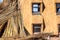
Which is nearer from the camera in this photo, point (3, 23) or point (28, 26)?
point (3, 23)

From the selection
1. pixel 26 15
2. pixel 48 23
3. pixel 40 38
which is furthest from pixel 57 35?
pixel 40 38

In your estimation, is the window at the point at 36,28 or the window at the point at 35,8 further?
the window at the point at 35,8

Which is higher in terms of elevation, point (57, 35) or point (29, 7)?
point (29, 7)

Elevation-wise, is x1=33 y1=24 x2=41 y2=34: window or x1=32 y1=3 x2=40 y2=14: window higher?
x1=32 y1=3 x2=40 y2=14: window

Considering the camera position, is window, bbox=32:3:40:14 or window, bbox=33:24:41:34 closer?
window, bbox=33:24:41:34

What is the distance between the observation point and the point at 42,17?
98.4 feet

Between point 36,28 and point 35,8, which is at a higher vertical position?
point 35,8

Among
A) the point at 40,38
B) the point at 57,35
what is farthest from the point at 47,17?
the point at 40,38

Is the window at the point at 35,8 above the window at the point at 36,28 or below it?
above

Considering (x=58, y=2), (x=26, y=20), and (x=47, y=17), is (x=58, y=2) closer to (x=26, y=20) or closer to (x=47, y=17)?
(x=47, y=17)

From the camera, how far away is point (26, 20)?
2973cm

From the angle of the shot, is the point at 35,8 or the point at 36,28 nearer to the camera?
the point at 36,28

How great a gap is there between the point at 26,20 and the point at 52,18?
265 cm

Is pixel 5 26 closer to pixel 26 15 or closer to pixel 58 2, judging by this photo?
pixel 26 15
